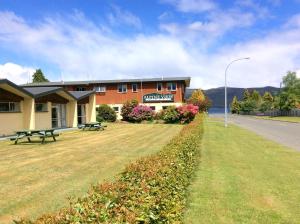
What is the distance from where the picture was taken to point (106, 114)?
5016 centimetres

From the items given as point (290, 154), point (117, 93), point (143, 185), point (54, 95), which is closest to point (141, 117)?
point (117, 93)

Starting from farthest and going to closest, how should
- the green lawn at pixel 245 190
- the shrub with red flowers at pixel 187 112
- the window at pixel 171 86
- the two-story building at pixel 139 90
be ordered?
the window at pixel 171 86 → the two-story building at pixel 139 90 → the shrub with red flowers at pixel 187 112 → the green lawn at pixel 245 190

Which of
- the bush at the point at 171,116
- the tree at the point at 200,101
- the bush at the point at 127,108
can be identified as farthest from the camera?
the tree at the point at 200,101

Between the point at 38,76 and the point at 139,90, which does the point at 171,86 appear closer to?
the point at 139,90

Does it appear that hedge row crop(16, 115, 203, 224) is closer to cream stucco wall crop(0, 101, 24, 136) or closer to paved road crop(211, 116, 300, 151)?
paved road crop(211, 116, 300, 151)

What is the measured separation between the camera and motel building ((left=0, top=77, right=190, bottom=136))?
27297 millimetres

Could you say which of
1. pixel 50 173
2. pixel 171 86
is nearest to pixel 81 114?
pixel 171 86

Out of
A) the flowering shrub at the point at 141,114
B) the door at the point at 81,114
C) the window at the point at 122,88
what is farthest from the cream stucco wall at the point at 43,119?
the window at the point at 122,88

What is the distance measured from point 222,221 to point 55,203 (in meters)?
3.55

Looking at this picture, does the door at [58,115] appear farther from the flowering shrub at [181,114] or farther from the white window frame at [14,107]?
the flowering shrub at [181,114]

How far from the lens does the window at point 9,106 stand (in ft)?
86.4

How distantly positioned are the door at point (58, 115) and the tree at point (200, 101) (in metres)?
38.9

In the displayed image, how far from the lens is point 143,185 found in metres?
6.02

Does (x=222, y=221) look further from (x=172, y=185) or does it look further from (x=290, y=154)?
(x=290, y=154)
